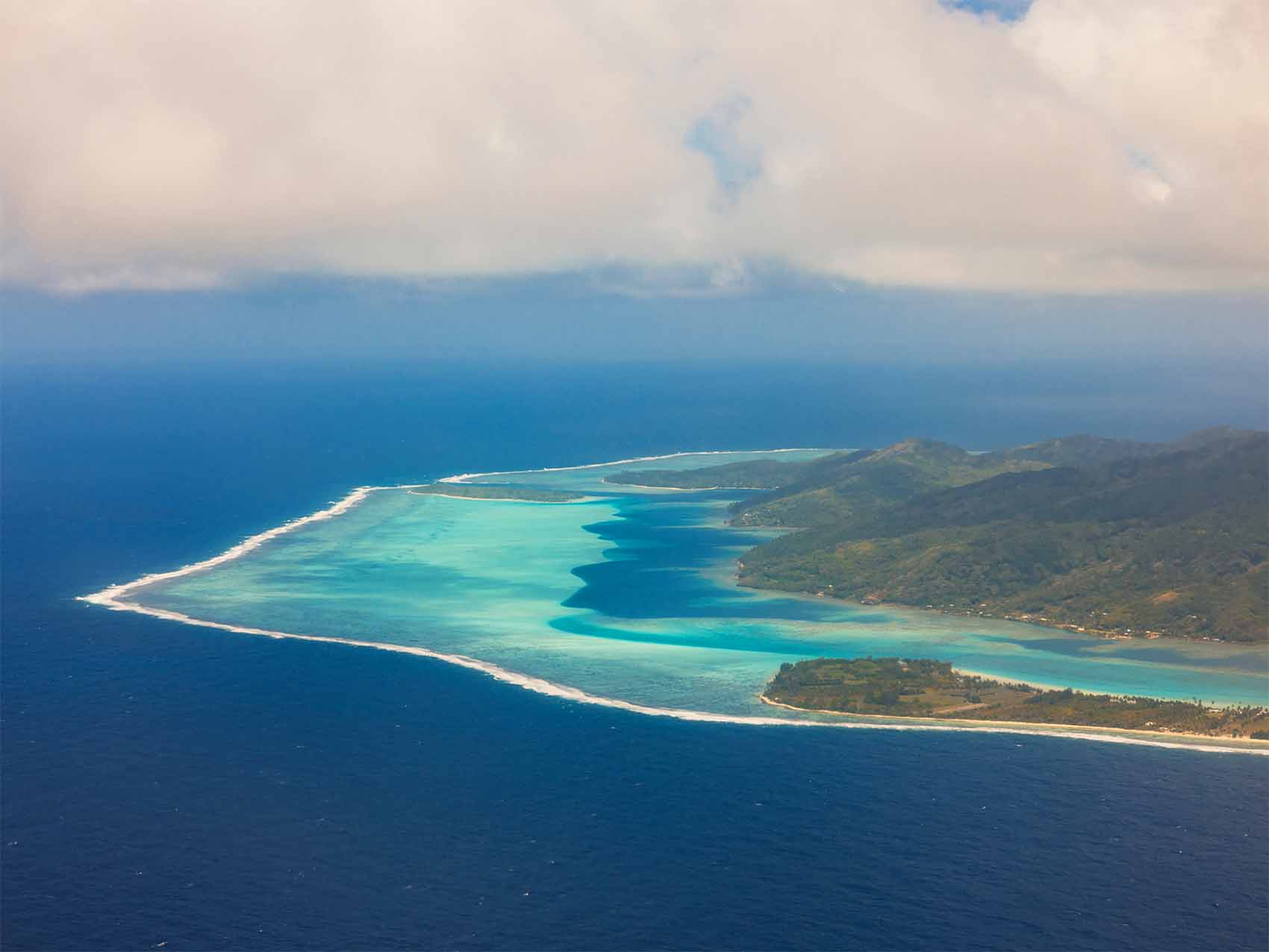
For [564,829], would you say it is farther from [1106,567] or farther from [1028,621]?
[1106,567]

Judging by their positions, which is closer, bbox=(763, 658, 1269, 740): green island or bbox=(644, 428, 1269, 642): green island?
bbox=(763, 658, 1269, 740): green island

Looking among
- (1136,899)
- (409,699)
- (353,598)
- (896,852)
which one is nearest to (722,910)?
(896,852)

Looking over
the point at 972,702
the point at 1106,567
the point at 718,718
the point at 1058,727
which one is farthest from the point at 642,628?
the point at 1106,567

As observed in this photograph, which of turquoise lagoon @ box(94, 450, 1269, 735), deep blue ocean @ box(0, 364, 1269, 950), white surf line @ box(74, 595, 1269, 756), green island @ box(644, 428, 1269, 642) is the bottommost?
deep blue ocean @ box(0, 364, 1269, 950)

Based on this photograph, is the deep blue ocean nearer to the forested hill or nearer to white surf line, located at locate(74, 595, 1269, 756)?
white surf line, located at locate(74, 595, 1269, 756)

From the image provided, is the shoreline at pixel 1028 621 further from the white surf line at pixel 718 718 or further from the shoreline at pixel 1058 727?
the white surf line at pixel 718 718

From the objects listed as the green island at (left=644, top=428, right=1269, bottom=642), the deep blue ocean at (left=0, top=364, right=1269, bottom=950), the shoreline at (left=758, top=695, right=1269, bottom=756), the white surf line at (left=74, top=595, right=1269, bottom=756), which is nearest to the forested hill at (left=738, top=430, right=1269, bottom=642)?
the green island at (left=644, top=428, right=1269, bottom=642)
